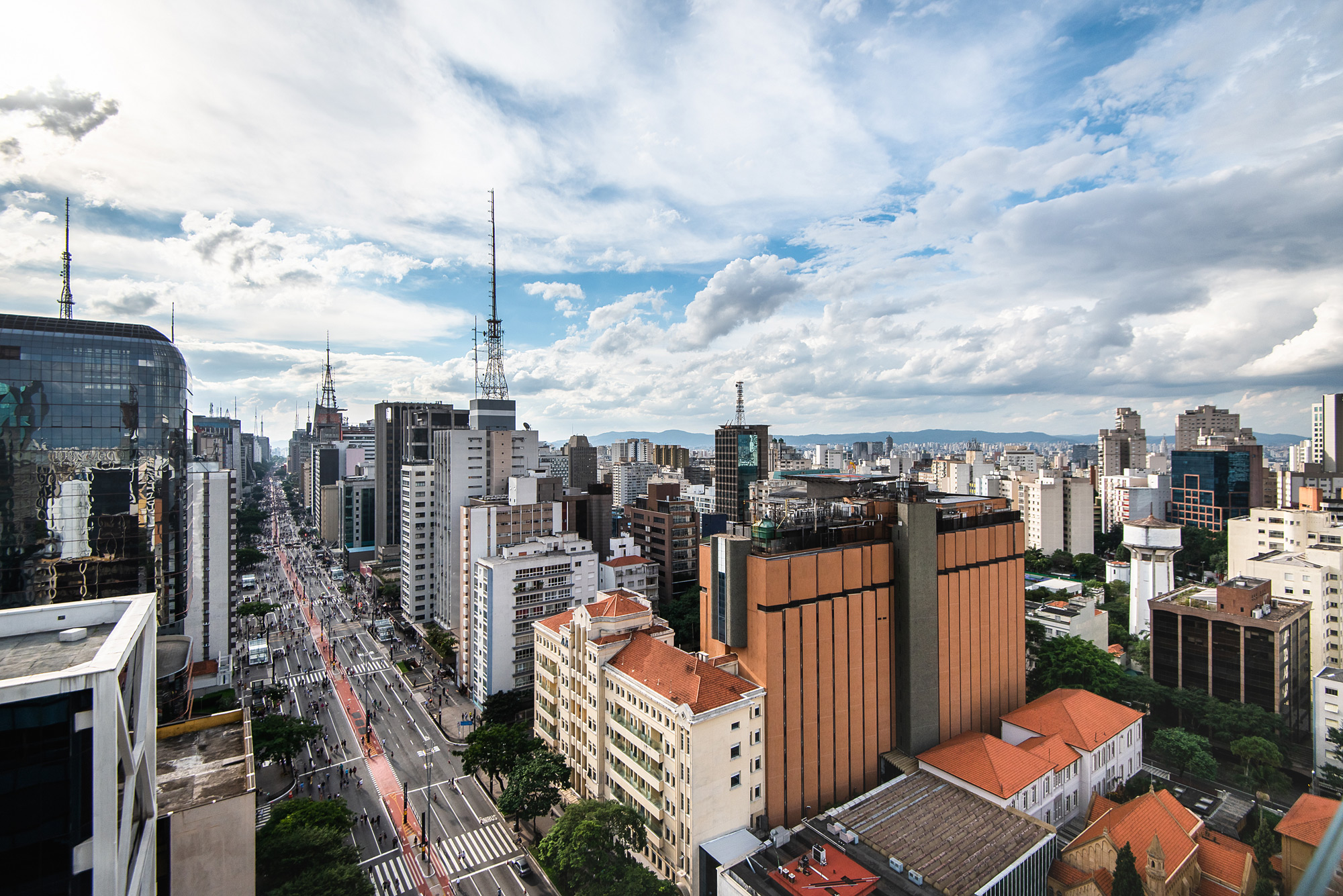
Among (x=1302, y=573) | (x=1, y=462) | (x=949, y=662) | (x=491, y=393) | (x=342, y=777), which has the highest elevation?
(x=491, y=393)

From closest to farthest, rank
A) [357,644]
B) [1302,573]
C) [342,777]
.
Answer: [342,777] → [1302,573] → [357,644]

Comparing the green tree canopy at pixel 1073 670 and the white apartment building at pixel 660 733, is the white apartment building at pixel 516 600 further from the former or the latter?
the green tree canopy at pixel 1073 670

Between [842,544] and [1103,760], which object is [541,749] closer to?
[842,544]

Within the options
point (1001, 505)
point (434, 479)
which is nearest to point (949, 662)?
point (1001, 505)

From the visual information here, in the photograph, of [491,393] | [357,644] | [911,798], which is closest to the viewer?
[911,798]

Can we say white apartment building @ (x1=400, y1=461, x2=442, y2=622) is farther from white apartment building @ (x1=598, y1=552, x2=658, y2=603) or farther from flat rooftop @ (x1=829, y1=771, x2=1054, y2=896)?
flat rooftop @ (x1=829, y1=771, x2=1054, y2=896)

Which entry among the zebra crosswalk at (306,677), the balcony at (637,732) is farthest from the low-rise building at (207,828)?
the zebra crosswalk at (306,677)

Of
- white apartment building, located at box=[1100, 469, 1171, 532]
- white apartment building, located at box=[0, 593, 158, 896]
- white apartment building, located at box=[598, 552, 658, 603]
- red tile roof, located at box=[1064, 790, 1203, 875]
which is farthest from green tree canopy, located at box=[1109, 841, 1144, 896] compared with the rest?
white apartment building, located at box=[1100, 469, 1171, 532]

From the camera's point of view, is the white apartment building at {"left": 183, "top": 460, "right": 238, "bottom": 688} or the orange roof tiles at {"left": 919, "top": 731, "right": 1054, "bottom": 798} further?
the white apartment building at {"left": 183, "top": 460, "right": 238, "bottom": 688}
